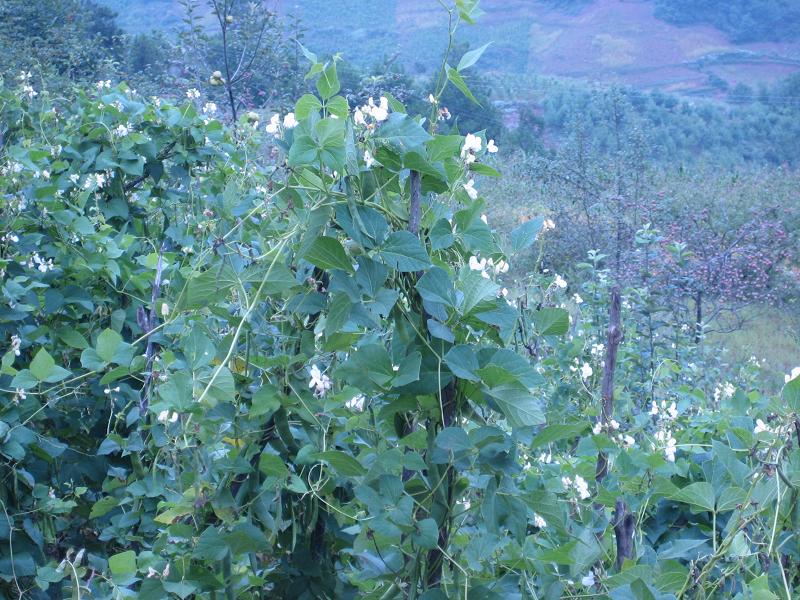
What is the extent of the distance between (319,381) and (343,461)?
0.14 metres

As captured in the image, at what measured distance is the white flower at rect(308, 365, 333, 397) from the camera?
1.00 meters

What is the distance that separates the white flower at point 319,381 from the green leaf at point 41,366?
0.57 meters

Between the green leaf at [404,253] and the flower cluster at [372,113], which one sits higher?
the flower cluster at [372,113]

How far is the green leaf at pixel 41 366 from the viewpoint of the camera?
4.47ft

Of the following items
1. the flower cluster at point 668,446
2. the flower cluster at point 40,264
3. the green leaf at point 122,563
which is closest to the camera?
the green leaf at point 122,563

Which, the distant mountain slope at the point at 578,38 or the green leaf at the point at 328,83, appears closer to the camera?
the green leaf at the point at 328,83

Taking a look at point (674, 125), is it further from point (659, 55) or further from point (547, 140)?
point (659, 55)

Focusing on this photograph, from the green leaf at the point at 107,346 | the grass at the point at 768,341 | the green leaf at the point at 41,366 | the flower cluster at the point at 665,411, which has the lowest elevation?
the grass at the point at 768,341

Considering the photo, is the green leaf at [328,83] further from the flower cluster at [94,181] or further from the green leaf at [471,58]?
the flower cluster at [94,181]

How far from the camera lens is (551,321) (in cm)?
101

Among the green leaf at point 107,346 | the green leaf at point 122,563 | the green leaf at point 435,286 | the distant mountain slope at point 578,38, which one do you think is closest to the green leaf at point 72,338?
the green leaf at point 107,346

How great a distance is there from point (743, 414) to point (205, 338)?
954 mm

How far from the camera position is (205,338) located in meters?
1.00

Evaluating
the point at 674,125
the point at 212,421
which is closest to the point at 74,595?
the point at 212,421
